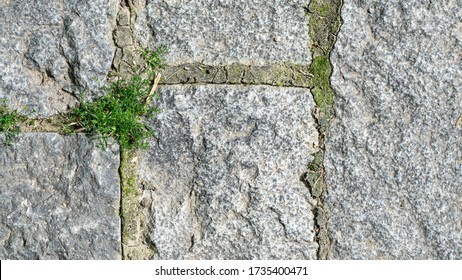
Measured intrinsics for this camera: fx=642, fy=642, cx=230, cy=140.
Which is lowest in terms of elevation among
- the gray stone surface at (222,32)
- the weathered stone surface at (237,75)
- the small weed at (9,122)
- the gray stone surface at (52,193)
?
the gray stone surface at (52,193)

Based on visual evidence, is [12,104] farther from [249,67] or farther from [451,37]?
[451,37]

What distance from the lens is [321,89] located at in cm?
244

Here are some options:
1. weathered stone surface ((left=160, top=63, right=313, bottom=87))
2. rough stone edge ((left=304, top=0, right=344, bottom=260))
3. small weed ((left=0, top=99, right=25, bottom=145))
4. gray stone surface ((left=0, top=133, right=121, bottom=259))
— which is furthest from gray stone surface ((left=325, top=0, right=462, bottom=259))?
small weed ((left=0, top=99, right=25, bottom=145))

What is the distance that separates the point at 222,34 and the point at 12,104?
0.83m

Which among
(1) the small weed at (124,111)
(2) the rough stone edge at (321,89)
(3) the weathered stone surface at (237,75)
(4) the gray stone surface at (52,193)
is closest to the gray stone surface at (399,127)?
(2) the rough stone edge at (321,89)

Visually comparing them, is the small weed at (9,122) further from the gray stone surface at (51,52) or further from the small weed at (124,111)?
the small weed at (124,111)

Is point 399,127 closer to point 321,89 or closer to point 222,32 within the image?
point 321,89

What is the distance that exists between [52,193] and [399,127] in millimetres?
1326

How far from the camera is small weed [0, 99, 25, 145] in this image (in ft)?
7.77

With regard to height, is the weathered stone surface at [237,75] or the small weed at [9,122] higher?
the weathered stone surface at [237,75]

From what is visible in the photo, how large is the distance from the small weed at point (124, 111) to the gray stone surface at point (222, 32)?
95 mm

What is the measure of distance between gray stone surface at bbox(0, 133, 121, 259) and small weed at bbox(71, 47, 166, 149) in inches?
2.3

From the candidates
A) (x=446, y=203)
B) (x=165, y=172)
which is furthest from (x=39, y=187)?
(x=446, y=203)

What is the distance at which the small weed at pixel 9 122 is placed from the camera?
2.37m
